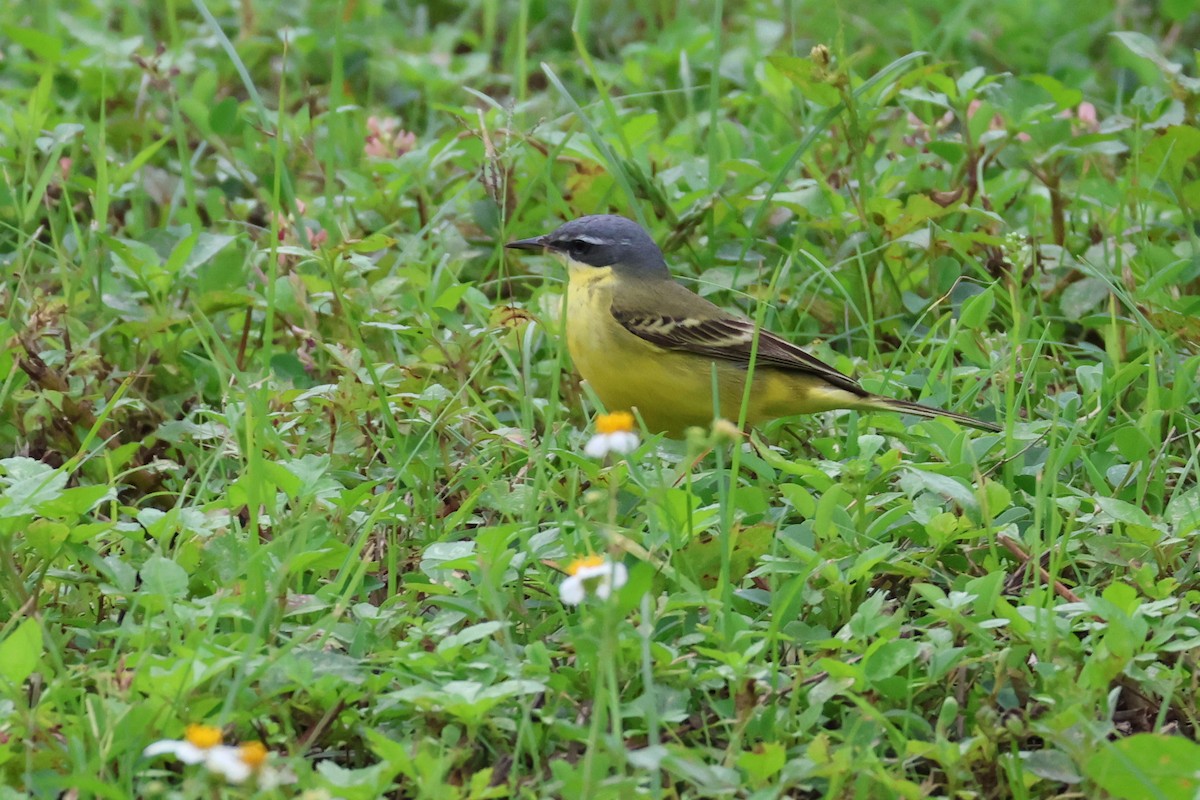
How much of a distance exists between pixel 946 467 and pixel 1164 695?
107 cm

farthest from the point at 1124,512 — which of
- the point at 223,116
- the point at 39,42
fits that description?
the point at 39,42

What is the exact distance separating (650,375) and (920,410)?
927 mm

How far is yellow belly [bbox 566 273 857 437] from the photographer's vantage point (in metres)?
5.03

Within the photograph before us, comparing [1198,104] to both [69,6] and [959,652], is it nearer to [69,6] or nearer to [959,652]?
[959,652]

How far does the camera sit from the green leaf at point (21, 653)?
3.11 meters

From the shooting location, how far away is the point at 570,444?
4801 millimetres

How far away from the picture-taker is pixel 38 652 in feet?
10.2

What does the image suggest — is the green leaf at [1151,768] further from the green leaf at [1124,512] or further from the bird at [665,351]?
the bird at [665,351]

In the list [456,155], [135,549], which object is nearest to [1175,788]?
[135,549]

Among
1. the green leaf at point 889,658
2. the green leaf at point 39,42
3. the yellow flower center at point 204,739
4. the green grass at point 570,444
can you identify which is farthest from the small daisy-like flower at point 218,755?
the green leaf at point 39,42

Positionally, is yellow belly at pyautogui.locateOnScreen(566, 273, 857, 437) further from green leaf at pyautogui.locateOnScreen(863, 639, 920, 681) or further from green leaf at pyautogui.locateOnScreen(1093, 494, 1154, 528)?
green leaf at pyautogui.locateOnScreen(863, 639, 920, 681)

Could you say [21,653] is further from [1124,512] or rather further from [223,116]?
[223,116]

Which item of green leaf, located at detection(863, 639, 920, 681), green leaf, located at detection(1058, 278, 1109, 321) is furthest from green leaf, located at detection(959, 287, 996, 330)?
green leaf, located at detection(863, 639, 920, 681)

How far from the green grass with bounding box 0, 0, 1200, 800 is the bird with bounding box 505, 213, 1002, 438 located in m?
0.15
